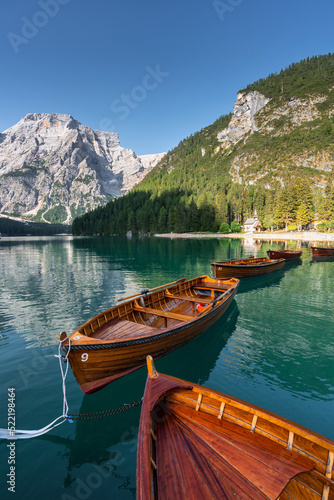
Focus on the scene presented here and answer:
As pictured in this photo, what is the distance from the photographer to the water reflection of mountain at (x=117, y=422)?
18.0 ft

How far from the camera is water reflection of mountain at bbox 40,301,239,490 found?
5492 mm

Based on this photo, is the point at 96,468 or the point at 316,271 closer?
the point at 96,468

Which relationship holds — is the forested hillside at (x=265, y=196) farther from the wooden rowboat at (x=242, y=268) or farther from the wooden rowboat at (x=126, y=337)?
the wooden rowboat at (x=126, y=337)

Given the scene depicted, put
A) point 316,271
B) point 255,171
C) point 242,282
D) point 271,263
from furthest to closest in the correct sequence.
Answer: point 255,171 < point 316,271 < point 271,263 < point 242,282

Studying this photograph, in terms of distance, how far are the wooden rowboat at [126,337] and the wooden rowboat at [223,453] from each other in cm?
272

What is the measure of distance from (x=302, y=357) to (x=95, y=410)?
909 centimetres

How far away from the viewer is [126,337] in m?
8.03

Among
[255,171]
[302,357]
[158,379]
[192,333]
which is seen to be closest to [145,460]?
[158,379]

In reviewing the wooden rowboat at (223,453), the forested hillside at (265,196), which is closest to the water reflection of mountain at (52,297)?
the wooden rowboat at (223,453)

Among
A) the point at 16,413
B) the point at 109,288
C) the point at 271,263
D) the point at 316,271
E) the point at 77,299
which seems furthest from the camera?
the point at 316,271

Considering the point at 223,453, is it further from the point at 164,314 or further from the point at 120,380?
the point at 164,314

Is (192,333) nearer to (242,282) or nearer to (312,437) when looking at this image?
(312,437)

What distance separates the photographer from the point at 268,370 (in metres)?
9.23

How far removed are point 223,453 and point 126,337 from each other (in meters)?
4.78
